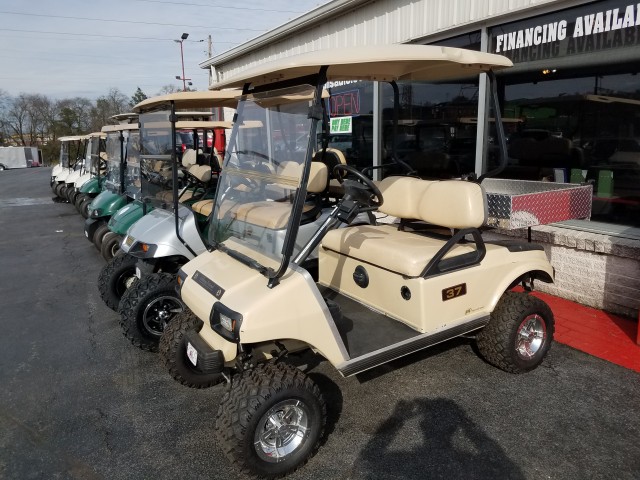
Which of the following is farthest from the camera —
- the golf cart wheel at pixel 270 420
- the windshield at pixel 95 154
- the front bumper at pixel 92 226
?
the windshield at pixel 95 154

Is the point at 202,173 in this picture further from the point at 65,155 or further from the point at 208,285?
the point at 65,155

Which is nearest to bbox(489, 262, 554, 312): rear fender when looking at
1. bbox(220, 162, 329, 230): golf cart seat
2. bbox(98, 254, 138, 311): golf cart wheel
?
bbox(220, 162, 329, 230): golf cart seat

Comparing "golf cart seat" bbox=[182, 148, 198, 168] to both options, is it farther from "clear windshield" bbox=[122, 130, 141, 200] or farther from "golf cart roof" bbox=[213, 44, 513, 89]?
"golf cart roof" bbox=[213, 44, 513, 89]

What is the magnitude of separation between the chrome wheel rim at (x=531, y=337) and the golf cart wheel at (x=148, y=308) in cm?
245

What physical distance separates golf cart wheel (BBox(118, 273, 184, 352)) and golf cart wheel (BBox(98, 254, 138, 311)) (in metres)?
0.85

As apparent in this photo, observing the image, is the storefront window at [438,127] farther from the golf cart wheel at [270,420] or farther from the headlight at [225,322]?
the golf cart wheel at [270,420]

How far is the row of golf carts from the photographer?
7.53ft

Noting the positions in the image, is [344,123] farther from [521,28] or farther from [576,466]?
[576,466]

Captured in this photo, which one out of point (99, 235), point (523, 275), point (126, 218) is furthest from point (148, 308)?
point (99, 235)

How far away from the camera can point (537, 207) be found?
10.7 feet

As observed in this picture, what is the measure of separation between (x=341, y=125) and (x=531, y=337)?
16.3 ft

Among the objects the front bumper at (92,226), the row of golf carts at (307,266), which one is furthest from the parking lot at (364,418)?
the front bumper at (92,226)

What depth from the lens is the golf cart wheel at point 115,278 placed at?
436cm

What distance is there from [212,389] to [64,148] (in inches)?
446
